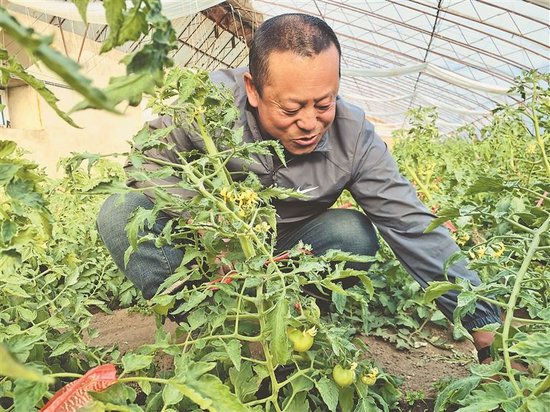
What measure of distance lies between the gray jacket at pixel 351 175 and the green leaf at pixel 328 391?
0.61 m

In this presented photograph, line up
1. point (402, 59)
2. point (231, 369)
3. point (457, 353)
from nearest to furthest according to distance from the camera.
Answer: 1. point (231, 369)
2. point (457, 353)
3. point (402, 59)

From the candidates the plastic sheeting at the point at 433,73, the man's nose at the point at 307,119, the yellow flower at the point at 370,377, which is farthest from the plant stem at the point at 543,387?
the plastic sheeting at the point at 433,73

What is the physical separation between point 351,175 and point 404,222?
0.25 meters

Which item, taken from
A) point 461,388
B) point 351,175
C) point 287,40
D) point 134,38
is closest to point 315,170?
point 351,175

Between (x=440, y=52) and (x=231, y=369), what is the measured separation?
488 inches

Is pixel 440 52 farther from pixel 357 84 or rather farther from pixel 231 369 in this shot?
pixel 231 369

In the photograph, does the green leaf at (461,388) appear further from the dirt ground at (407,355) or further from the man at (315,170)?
the dirt ground at (407,355)

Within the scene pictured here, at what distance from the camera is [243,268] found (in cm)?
108

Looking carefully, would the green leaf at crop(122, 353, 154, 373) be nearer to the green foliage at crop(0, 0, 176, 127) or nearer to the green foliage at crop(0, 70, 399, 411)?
the green foliage at crop(0, 70, 399, 411)

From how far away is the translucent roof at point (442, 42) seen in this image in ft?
32.4

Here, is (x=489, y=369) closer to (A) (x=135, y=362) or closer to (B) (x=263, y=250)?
(B) (x=263, y=250)

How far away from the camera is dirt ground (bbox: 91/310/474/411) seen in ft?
5.69

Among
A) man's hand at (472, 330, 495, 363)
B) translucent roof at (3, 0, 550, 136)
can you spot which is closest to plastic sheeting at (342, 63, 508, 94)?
translucent roof at (3, 0, 550, 136)

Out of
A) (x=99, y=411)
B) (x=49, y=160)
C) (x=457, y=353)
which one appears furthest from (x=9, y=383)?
(x=49, y=160)
